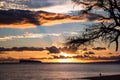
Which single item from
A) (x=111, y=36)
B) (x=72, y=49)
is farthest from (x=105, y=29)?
(x=72, y=49)

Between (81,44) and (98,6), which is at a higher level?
(98,6)

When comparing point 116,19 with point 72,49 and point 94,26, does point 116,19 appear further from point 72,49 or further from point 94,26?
point 72,49

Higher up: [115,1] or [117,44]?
[115,1]

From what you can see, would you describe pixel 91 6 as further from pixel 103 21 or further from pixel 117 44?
pixel 117 44

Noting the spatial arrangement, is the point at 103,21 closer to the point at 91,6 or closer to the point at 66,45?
the point at 91,6

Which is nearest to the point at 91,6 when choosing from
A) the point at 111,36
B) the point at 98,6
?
the point at 98,6

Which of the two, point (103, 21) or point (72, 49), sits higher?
point (103, 21)

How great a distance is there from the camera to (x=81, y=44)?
25.5 metres

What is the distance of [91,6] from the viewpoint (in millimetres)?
25453

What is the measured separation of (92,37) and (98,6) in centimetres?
202

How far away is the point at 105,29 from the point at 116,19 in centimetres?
98

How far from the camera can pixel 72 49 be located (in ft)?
82.1

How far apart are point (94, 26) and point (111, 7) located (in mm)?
1641

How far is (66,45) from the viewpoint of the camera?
24.9m
